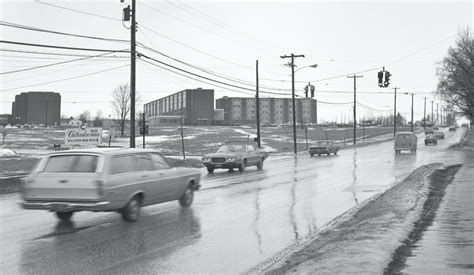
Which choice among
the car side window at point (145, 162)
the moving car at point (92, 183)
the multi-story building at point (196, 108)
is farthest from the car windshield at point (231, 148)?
the multi-story building at point (196, 108)

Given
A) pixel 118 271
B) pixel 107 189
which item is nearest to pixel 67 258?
pixel 118 271

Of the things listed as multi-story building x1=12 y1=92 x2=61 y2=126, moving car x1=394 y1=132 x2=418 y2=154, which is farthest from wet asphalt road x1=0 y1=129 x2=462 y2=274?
multi-story building x1=12 y1=92 x2=61 y2=126

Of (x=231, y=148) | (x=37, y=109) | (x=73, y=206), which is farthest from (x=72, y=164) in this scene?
(x=37, y=109)

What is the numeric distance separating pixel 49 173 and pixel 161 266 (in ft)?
13.4

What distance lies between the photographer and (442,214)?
10125 mm

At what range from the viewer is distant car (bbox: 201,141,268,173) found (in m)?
24.7

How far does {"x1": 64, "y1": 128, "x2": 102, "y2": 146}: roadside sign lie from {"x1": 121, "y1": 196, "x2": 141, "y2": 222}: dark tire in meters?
15.9

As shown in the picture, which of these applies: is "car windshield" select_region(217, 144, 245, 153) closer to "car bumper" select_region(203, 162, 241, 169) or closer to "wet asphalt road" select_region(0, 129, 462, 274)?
"car bumper" select_region(203, 162, 241, 169)

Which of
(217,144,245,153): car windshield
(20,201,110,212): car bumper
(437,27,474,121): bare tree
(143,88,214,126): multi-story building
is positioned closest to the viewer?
(20,201,110,212): car bumper

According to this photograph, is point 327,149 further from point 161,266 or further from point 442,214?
point 161,266

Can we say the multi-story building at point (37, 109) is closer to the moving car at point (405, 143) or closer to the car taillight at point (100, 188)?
the moving car at point (405, 143)

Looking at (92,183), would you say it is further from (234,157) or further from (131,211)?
(234,157)

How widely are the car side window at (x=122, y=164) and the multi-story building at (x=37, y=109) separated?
17289cm

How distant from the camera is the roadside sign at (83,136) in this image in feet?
80.5
